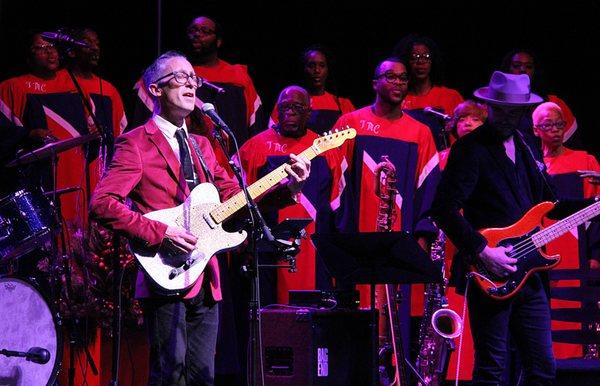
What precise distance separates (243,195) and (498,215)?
59.4 inches

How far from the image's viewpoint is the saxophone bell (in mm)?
6766

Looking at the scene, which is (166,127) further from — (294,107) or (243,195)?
(294,107)

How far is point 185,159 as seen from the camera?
5.23m

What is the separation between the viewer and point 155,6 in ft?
30.5

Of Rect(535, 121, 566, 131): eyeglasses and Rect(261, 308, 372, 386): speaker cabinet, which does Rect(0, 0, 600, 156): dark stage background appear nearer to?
Rect(535, 121, 566, 131): eyeglasses

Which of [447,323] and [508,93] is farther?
[447,323]

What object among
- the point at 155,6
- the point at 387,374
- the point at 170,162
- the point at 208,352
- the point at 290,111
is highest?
the point at 155,6

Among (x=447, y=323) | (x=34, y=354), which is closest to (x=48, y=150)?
(x=34, y=354)

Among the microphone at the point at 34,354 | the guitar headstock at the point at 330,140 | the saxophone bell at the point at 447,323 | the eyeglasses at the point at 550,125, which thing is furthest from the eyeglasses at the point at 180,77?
the eyeglasses at the point at 550,125

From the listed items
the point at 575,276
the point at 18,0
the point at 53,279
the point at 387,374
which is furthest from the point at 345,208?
the point at 18,0

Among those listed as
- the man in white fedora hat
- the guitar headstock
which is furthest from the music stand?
the guitar headstock

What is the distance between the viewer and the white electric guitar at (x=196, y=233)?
4.92m

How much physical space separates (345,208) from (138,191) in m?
3.01

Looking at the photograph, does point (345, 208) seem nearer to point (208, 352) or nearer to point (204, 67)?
point (204, 67)
